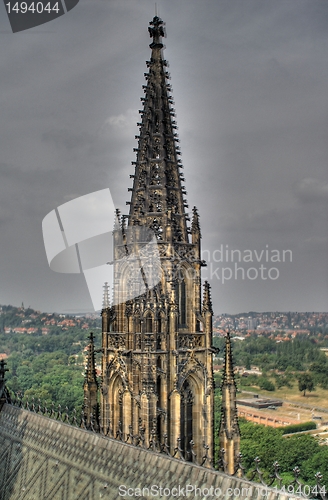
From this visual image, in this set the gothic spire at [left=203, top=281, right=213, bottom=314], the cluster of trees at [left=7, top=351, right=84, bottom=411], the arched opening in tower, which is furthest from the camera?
the cluster of trees at [left=7, top=351, right=84, bottom=411]

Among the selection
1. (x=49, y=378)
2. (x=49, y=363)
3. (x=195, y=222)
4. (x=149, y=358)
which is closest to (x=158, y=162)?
(x=195, y=222)

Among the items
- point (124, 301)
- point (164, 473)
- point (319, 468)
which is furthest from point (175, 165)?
point (319, 468)

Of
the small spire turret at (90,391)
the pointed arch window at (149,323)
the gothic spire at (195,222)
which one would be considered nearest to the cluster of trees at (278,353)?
the small spire turret at (90,391)

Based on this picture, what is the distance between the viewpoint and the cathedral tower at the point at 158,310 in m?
27.7

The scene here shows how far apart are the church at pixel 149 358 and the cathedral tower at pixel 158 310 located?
5cm

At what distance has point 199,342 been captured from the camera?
Result: 2962cm

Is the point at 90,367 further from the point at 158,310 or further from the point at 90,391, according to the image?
the point at 158,310

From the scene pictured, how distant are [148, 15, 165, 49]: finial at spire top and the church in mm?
58

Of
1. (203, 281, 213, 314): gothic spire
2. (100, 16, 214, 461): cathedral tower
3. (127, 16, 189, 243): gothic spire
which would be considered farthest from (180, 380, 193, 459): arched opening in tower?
(127, 16, 189, 243): gothic spire

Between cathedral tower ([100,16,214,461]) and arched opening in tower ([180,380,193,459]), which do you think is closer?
cathedral tower ([100,16,214,461])

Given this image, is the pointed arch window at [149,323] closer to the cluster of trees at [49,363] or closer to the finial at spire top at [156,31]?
the finial at spire top at [156,31]

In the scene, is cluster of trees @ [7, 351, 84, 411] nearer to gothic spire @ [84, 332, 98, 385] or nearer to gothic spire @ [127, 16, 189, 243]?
gothic spire @ [84, 332, 98, 385]

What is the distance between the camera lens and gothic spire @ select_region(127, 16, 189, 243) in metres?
30.6

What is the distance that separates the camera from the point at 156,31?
3284cm
